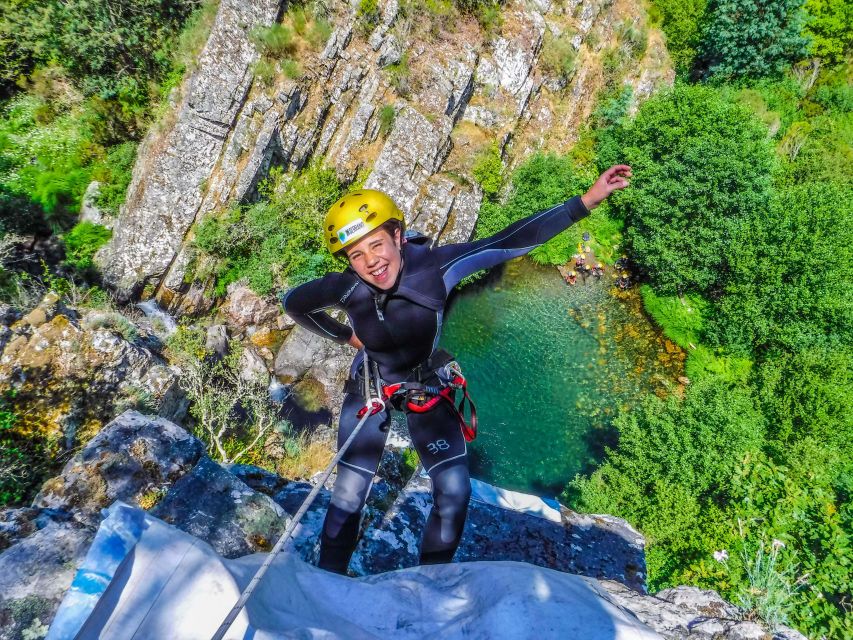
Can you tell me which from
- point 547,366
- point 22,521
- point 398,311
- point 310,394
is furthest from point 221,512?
point 547,366

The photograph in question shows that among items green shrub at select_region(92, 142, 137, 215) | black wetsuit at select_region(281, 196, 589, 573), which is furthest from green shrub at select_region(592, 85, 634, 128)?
black wetsuit at select_region(281, 196, 589, 573)

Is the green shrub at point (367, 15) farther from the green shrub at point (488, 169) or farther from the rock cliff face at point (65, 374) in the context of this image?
the rock cliff face at point (65, 374)

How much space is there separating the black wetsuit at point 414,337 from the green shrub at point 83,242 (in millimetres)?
14237

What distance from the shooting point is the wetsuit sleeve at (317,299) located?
10.4 ft

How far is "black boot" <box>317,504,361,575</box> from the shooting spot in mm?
2996

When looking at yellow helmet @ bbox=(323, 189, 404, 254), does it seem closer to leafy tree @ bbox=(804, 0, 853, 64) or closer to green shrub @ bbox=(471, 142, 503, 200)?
green shrub @ bbox=(471, 142, 503, 200)

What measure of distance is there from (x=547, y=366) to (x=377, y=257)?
45.5 feet

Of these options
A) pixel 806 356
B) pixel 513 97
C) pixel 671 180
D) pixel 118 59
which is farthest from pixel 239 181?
pixel 806 356

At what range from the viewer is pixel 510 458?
13203 millimetres

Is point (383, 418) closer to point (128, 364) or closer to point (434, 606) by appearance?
point (434, 606)

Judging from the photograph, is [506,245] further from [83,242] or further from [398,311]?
[83,242]

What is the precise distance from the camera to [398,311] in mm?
3123

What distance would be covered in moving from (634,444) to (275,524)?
422 inches

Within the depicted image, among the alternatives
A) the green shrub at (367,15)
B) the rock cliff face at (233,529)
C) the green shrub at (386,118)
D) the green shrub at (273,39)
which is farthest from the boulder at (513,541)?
the green shrub at (367,15)
